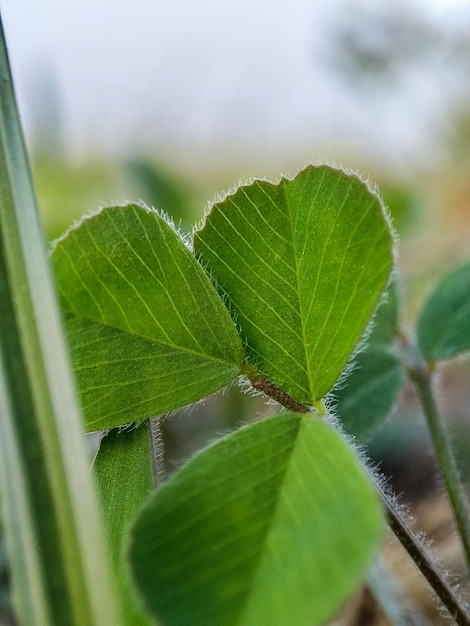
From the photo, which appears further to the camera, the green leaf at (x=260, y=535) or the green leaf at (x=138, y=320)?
the green leaf at (x=138, y=320)

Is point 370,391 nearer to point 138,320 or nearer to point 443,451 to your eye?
point 443,451

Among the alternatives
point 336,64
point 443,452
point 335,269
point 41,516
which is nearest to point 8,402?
point 41,516

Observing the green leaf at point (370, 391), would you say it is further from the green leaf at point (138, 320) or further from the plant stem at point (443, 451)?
the green leaf at point (138, 320)

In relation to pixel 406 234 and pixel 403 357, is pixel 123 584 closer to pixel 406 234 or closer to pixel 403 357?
pixel 403 357

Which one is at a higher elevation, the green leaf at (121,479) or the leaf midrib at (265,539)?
the green leaf at (121,479)

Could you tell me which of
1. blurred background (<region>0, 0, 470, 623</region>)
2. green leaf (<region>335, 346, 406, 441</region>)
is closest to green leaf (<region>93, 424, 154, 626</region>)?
green leaf (<region>335, 346, 406, 441</region>)

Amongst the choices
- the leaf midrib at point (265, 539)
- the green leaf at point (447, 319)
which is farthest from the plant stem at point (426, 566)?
the green leaf at point (447, 319)
